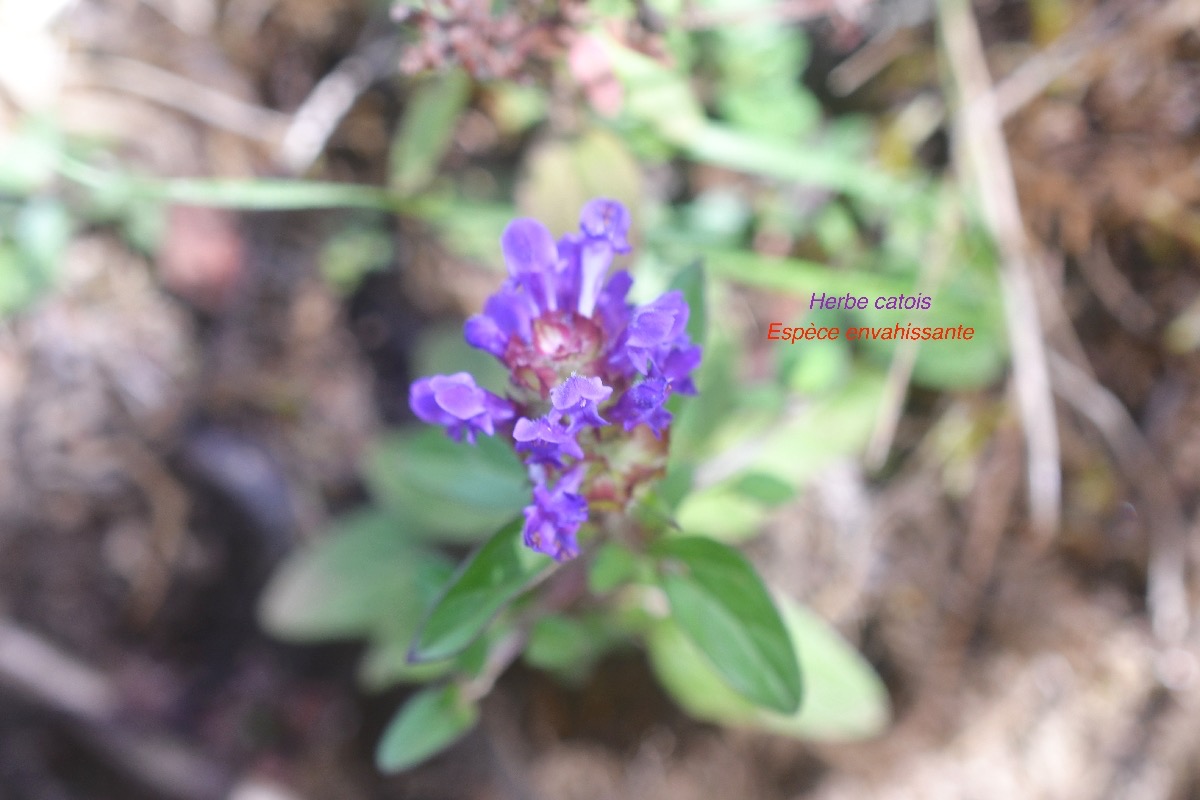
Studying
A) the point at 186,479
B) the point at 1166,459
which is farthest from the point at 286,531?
the point at 1166,459

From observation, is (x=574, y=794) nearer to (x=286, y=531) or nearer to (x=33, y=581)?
(x=286, y=531)

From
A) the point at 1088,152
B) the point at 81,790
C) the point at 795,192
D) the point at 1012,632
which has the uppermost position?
the point at 1088,152

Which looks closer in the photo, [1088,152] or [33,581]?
[1088,152]

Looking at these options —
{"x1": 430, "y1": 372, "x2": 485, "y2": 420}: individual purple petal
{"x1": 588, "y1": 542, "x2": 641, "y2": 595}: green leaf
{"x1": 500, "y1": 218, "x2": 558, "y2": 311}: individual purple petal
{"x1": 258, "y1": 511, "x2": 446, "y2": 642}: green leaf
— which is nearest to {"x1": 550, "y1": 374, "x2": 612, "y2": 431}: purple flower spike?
{"x1": 430, "y1": 372, "x2": 485, "y2": 420}: individual purple petal

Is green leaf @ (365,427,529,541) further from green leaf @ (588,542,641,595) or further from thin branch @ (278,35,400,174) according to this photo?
thin branch @ (278,35,400,174)

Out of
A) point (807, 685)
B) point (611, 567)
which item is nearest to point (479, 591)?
point (611, 567)

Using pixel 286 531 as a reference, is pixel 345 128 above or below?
above
